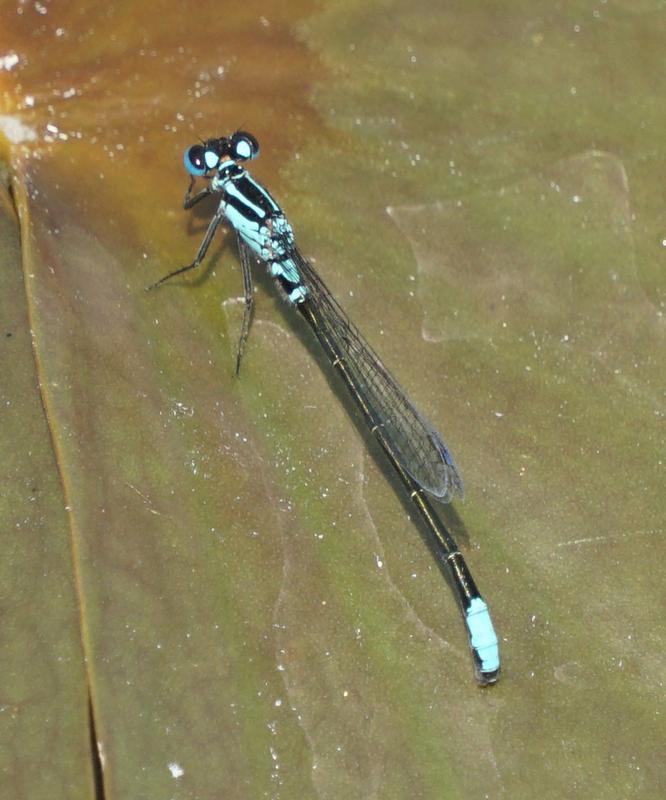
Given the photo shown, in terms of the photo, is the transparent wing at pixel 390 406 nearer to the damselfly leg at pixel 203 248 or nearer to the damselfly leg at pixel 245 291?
the damselfly leg at pixel 245 291

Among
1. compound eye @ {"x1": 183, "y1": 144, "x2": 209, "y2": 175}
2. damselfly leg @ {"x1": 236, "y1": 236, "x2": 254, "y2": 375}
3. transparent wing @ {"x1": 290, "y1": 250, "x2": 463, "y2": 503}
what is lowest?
transparent wing @ {"x1": 290, "y1": 250, "x2": 463, "y2": 503}

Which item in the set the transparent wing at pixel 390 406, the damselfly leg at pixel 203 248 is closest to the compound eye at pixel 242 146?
the damselfly leg at pixel 203 248

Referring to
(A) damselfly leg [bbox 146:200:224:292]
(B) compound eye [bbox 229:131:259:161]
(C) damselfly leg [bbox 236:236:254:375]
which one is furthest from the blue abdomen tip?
(B) compound eye [bbox 229:131:259:161]

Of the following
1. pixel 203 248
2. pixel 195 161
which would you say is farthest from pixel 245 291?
pixel 195 161

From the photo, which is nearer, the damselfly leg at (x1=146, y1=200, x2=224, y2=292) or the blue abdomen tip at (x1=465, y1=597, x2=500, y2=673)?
the blue abdomen tip at (x1=465, y1=597, x2=500, y2=673)

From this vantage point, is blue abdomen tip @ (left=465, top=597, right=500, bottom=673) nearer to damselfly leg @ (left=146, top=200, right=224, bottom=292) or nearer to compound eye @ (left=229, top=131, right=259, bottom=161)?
damselfly leg @ (left=146, top=200, right=224, bottom=292)

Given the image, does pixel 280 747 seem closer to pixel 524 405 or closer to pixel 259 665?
pixel 259 665

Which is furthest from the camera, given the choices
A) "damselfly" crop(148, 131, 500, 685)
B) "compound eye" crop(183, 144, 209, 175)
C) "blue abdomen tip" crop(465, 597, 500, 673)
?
"compound eye" crop(183, 144, 209, 175)

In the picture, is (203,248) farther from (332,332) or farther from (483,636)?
(483,636)
